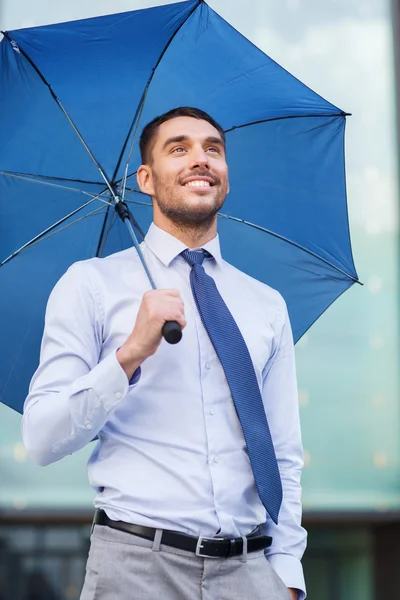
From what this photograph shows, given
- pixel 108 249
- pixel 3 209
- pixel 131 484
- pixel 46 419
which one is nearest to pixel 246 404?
pixel 131 484

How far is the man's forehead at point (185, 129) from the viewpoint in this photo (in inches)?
79.7

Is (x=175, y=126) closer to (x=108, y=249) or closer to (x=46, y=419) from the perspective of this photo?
(x=108, y=249)

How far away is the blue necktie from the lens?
5.74 feet

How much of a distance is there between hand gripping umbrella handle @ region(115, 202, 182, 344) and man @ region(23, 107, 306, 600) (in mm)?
20

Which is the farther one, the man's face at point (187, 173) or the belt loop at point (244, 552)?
the man's face at point (187, 173)

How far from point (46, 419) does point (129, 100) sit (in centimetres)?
93

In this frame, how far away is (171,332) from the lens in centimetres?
154

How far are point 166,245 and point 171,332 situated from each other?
47 centimetres

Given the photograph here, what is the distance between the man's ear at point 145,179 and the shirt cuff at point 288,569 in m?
0.90

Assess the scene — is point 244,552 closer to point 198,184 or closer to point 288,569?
point 288,569

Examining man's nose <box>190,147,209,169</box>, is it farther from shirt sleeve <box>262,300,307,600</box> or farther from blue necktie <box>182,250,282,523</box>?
shirt sleeve <box>262,300,307,600</box>

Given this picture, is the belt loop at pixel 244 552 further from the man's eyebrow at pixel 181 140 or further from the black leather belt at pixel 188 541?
the man's eyebrow at pixel 181 140

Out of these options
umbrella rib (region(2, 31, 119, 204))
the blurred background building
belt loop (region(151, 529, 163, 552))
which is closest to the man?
belt loop (region(151, 529, 163, 552))

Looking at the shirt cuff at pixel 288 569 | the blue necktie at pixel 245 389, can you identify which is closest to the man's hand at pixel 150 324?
the blue necktie at pixel 245 389
